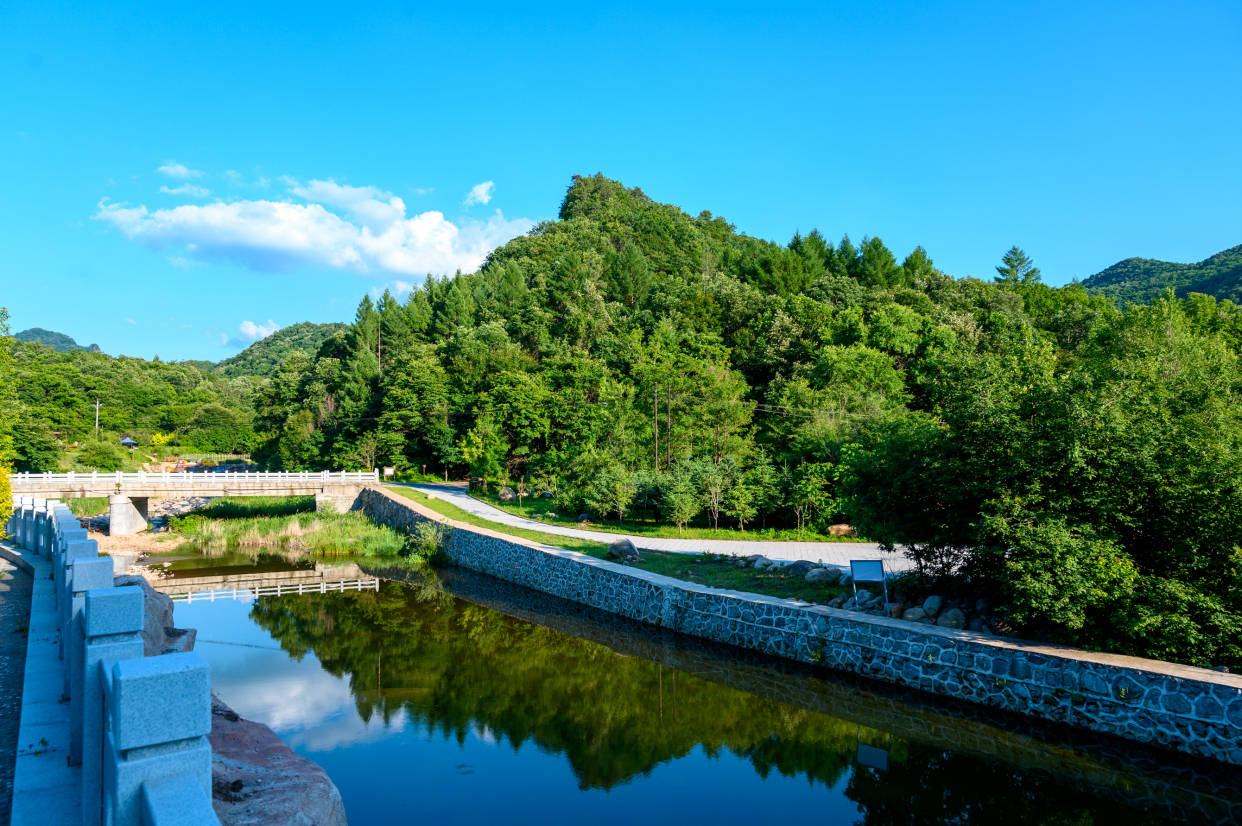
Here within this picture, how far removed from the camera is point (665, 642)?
54.7 feet

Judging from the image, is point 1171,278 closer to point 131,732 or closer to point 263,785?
point 263,785

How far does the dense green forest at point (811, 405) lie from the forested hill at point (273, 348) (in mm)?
31191

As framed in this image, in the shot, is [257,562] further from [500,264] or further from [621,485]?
[500,264]

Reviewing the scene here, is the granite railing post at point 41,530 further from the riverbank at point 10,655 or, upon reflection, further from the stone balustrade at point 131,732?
the stone balustrade at point 131,732

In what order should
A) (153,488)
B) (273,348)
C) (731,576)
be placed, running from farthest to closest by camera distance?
(273,348) → (153,488) → (731,576)

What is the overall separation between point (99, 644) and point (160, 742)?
152 centimetres

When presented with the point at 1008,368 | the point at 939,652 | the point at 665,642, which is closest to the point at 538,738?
the point at 665,642

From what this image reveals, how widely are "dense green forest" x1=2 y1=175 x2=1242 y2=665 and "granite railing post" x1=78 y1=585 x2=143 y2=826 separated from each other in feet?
37.7

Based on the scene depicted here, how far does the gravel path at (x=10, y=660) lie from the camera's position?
5319mm

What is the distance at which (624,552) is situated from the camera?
68.1 feet

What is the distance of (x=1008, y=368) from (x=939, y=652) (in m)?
5.50

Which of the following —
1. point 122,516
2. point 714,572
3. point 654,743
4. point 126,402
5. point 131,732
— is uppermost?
point 126,402

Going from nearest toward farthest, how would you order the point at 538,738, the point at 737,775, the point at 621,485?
the point at 737,775 → the point at 538,738 → the point at 621,485

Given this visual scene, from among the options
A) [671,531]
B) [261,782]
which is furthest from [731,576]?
[261,782]
